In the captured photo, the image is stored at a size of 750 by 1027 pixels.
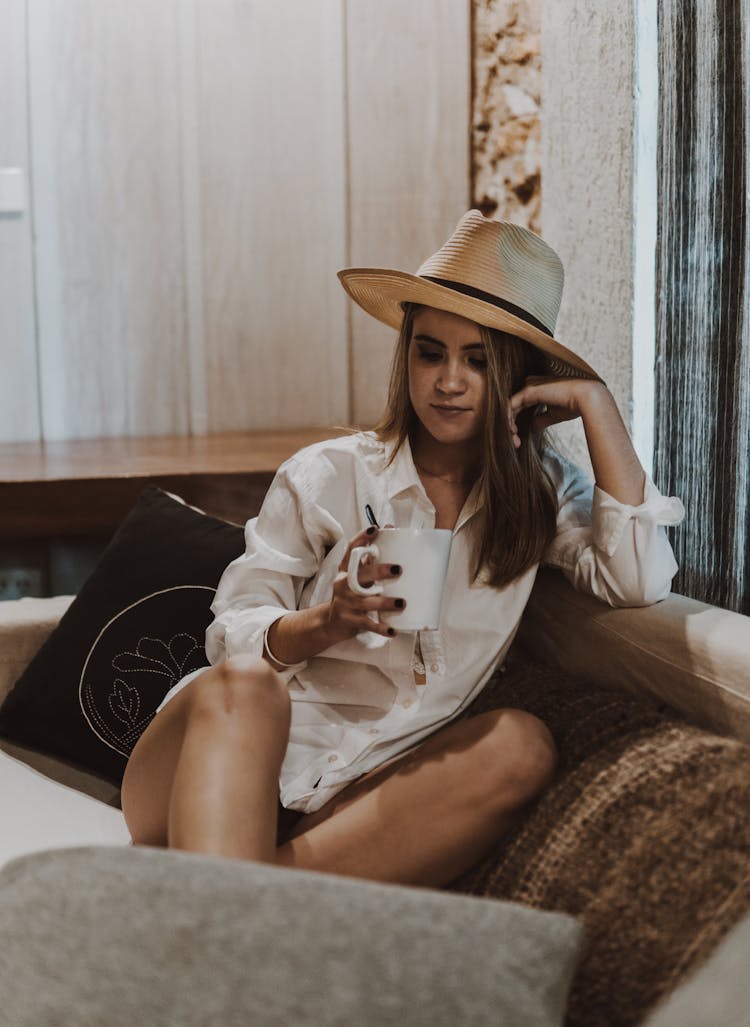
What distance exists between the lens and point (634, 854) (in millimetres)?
1104

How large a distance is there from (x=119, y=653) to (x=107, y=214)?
1.84 m

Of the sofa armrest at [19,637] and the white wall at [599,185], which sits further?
the white wall at [599,185]

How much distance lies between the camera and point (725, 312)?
1720mm

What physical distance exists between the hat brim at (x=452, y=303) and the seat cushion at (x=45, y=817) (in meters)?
0.84

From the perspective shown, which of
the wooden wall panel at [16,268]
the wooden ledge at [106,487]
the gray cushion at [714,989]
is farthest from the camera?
the wooden wall panel at [16,268]

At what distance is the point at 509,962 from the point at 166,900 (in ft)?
0.89

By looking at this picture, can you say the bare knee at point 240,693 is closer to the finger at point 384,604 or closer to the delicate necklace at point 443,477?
the finger at point 384,604

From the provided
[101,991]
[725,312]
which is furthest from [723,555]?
[101,991]

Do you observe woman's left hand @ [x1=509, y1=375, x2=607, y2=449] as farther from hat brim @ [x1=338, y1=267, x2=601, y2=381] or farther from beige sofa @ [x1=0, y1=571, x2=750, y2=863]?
beige sofa @ [x1=0, y1=571, x2=750, y2=863]

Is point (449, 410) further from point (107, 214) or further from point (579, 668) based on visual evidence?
point (107, 214)

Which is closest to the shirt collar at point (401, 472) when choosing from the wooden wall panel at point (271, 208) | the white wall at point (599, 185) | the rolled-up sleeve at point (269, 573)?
the rolled-up sleeve at point (269, 573)

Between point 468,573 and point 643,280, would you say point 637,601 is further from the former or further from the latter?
point 643,280

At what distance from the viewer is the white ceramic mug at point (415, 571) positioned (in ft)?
4.13

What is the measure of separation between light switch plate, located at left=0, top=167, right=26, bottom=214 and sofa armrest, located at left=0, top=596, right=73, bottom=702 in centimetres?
163
